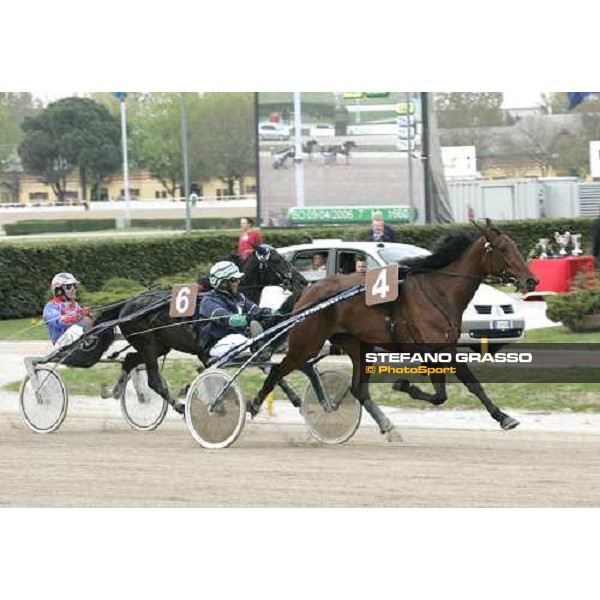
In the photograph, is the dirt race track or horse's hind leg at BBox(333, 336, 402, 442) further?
horse's hind leg at BBox(333, 336, 402, 442)

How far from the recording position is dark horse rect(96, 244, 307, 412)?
1202 cm

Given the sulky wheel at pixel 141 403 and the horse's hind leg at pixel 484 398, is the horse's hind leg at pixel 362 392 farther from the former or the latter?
the sulky wheel at pixel 141 403

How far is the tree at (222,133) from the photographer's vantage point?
193 feet

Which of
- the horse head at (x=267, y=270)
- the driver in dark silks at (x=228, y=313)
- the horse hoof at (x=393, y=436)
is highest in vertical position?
the horse head at (x=267, y=270)

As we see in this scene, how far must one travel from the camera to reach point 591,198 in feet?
120

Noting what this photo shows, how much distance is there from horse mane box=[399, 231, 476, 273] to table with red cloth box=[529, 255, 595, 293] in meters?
10.5

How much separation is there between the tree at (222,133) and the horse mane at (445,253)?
47776mm

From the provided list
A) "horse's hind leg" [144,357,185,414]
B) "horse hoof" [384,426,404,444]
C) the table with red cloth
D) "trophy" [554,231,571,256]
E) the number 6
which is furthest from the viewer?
"trophy" [554,231,571,256]

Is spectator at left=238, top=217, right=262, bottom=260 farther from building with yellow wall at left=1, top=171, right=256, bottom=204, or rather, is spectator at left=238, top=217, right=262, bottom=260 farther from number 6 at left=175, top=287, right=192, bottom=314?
building with yellow wall at left=1, top=171, right=256, bottom=204

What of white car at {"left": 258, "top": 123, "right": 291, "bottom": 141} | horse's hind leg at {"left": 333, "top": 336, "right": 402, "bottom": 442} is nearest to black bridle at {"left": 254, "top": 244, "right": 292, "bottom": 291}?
horse's hind leg at {"left": 333, "top": 336, "right": 402, "bottom": 442}

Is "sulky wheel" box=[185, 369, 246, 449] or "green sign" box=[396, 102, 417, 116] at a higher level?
"green sign" box=[396, 102, 417, 116]

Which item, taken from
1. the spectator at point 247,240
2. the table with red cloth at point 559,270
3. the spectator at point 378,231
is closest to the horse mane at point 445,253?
the spectator at point 247,240

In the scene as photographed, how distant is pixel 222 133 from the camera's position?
59.3 metres

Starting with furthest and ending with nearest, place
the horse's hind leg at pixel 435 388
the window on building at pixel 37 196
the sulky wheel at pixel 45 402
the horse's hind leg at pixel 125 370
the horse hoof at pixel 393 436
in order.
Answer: the window on building at pixel 37 196 → the horse's hind leg at pixel 125 370 → the sulky wheel at pixel 45 402 → the horse hoof at pixel 393 436 → the horse's hind leg at pixel 435 388
